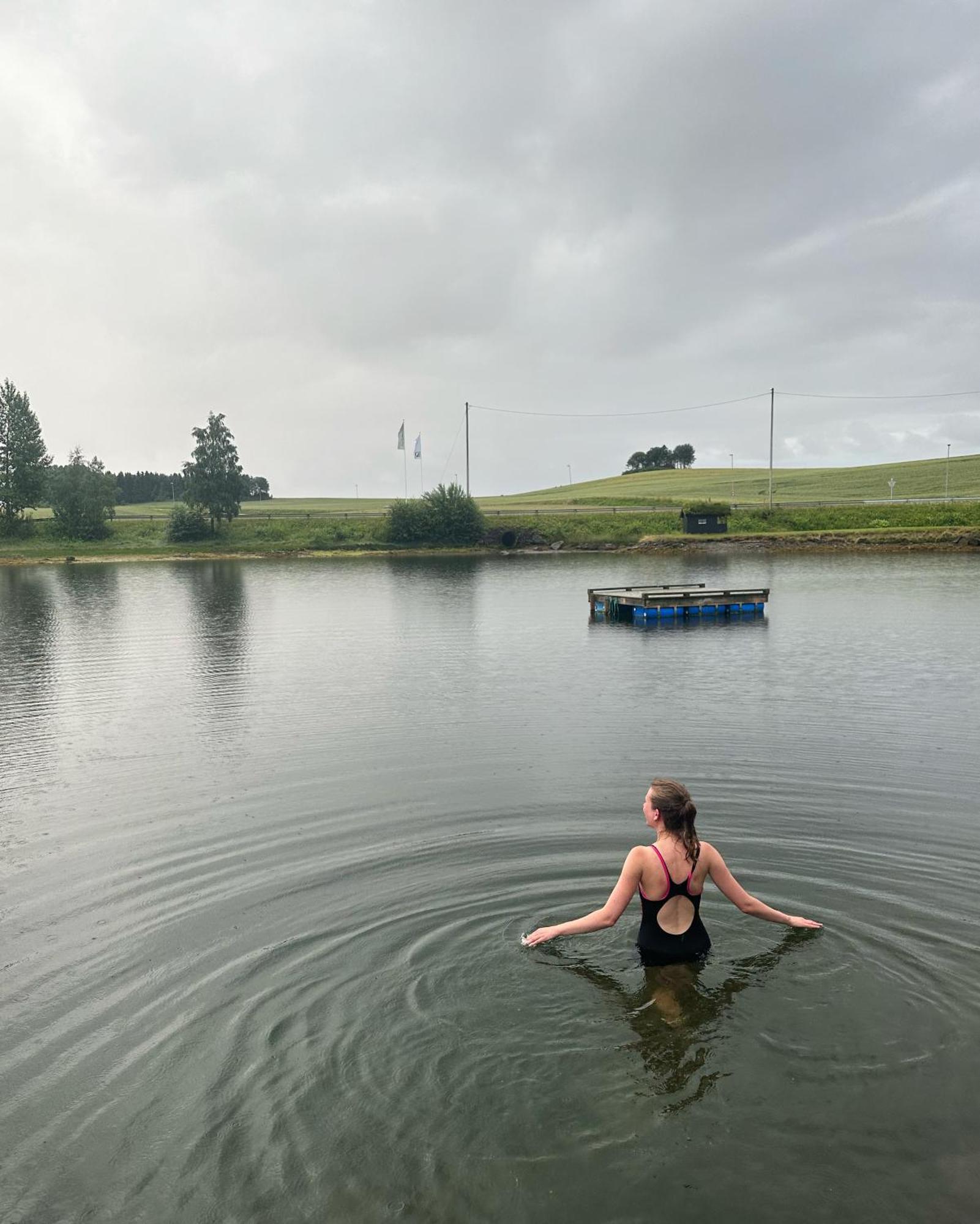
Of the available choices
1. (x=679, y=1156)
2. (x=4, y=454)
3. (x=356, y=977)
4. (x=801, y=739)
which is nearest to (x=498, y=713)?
(x=801, y=739)

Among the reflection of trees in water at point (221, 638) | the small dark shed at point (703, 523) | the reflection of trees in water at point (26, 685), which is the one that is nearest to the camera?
the reflection of trees in water at point (26, 685)

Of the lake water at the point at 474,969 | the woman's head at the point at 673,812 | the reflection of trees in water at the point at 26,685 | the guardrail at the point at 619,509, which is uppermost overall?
the guardrail at the point at 619,509

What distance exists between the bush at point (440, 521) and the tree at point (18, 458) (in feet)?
160

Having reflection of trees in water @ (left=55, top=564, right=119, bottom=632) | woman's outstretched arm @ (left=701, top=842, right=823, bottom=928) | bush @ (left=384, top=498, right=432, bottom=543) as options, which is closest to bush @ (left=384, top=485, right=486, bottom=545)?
bush @ (left=384, top=498, right=432, bottom=543)

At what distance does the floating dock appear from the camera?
40469 millimetres

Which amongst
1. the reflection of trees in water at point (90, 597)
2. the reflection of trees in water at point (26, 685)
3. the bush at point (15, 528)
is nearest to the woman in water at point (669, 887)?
the reflection of trees in water at point (26, 685)

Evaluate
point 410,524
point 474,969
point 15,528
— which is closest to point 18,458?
point 15,528

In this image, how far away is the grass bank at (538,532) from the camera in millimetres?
96312

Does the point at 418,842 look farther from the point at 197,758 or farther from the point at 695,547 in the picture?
the point at 695,547

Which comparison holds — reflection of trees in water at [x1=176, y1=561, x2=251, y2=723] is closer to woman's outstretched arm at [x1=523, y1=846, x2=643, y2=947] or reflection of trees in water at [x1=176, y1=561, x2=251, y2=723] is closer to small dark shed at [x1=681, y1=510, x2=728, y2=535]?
woman's outstretched arm at [x1=523, y1=846, x2=643, y2=947]

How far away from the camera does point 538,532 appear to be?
104 meters

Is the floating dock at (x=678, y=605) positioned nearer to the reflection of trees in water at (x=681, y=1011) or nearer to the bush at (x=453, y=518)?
the reflection of trees in water at (x=681, y=1011)

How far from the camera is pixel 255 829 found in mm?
13320

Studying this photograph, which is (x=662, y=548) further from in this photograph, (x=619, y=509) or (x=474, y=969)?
(x=474, y=969)
